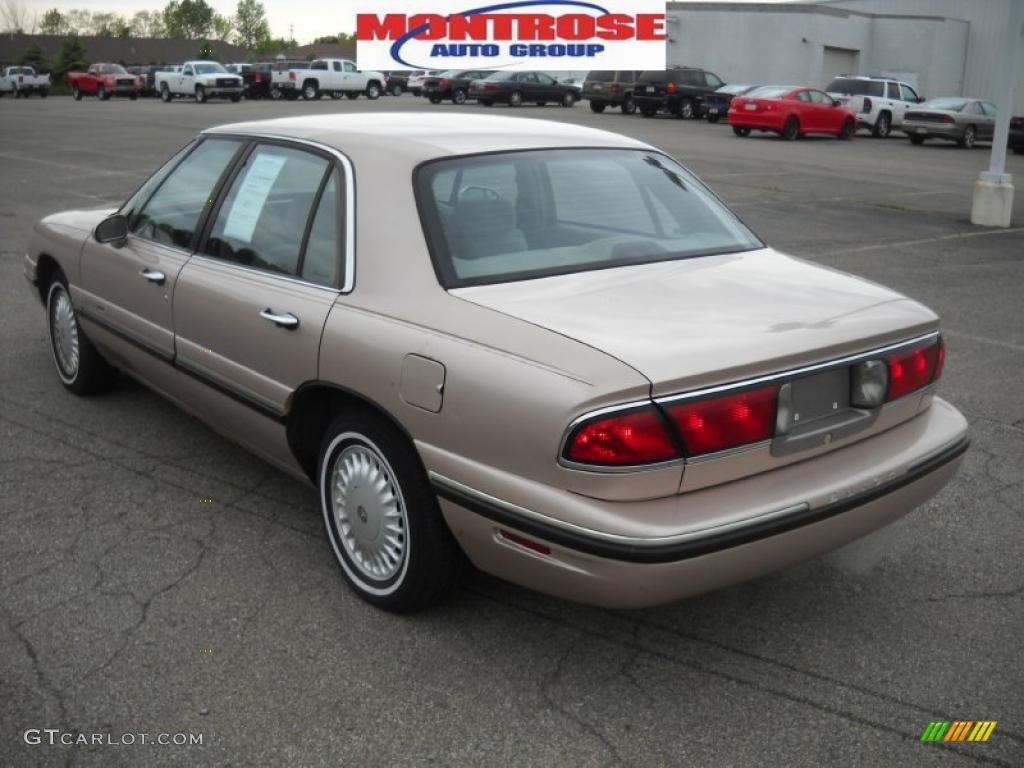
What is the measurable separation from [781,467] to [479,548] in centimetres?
89

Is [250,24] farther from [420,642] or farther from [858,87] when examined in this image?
[420,642]

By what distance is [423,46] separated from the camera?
167 ft

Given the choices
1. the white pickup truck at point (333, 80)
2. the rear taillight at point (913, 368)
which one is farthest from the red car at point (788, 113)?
the rear taillight at point (913, 368)

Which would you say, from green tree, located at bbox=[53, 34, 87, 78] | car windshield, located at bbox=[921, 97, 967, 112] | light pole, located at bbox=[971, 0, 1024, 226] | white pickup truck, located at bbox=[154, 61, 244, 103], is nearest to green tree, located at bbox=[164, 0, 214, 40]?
green tree, located at bbox=[53, 34, 87, 78]

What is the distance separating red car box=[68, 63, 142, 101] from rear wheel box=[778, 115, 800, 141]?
32.1 meters

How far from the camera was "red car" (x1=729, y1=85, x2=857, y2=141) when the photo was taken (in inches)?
1127

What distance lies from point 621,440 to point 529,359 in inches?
13.6

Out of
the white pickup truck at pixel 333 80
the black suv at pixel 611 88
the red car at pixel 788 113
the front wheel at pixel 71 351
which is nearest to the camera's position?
the front wheel at pixel 71 351

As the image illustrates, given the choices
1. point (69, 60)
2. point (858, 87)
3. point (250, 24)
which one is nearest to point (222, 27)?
point (250, 24)

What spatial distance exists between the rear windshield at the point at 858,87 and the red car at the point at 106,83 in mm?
31114

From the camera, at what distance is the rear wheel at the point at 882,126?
33.5m

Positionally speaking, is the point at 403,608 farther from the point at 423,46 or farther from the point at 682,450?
the point at 423,46

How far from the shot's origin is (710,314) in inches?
126

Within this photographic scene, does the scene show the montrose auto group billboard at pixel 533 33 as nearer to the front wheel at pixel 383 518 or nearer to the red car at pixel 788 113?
the red car at pixel 788 113
